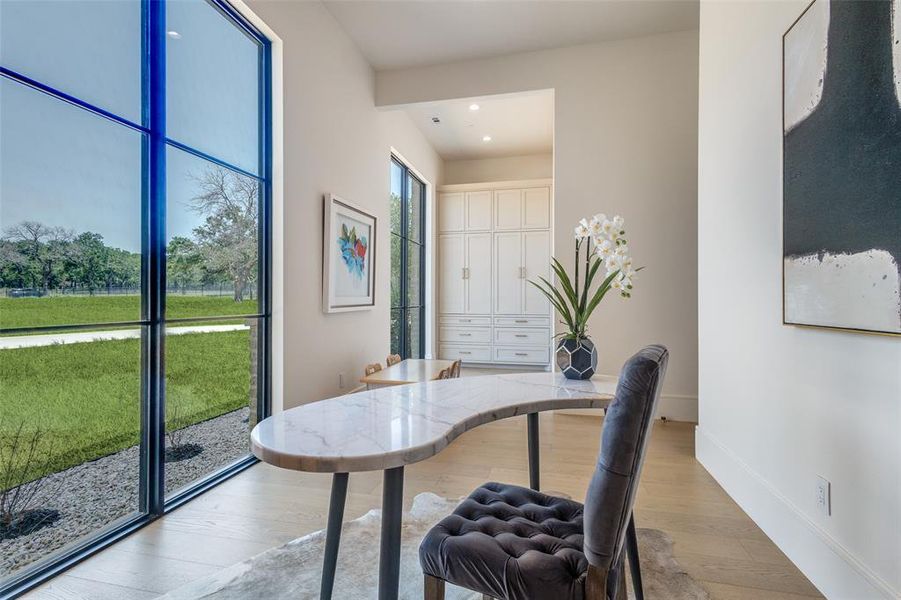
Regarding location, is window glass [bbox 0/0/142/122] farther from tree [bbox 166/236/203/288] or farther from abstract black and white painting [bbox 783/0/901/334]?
abstract black and white painting [bbox 783/0/901/334]

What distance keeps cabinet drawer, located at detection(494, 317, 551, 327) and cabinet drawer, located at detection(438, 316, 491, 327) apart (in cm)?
15

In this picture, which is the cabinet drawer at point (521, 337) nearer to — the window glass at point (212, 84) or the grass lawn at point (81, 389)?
the window glass at point (212, 84)

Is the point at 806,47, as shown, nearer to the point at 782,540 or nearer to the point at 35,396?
the point at 782,540

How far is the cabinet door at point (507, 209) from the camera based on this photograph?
650 cm

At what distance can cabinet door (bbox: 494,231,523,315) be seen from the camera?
21.2 ft

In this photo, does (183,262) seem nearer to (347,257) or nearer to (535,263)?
(347,257)

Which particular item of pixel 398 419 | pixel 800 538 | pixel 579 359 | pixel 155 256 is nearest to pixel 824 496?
pixel 800 538

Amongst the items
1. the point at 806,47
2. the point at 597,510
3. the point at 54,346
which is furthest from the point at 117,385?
the point at 806,47

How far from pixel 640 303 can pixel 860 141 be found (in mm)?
2697

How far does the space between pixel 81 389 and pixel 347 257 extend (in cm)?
228

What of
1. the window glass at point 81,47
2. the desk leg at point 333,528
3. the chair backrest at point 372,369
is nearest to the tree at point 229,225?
the window glass at point 81,47

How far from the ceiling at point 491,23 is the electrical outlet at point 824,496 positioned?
11.8 feet

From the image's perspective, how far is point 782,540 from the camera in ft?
6.10

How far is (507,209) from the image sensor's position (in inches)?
257
